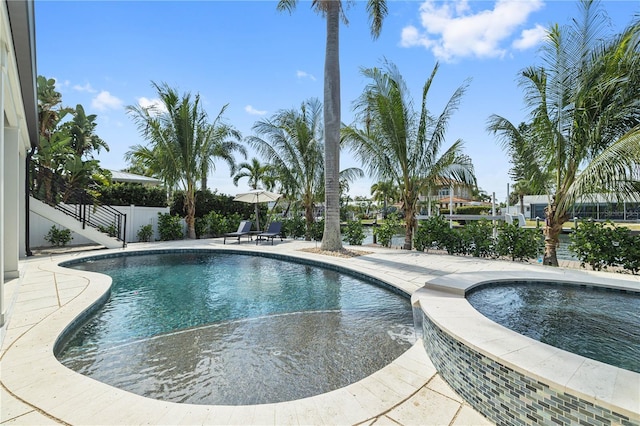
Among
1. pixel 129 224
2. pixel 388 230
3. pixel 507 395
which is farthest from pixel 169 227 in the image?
pixel 507 395

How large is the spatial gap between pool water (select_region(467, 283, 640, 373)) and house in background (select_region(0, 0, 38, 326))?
663cm

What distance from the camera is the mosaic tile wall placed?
6.07 ft

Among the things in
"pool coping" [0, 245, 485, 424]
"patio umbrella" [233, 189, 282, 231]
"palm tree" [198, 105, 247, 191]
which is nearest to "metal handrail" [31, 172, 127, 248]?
"palm tree" [198, 105, 247, 191]

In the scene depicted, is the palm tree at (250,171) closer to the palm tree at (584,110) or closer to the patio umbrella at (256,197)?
the patio umbrella at (256,197)

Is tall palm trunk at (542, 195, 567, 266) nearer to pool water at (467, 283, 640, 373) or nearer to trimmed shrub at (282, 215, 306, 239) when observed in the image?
pool water at (467, 283, 640, 373)

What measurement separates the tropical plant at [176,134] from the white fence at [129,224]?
1765 millimetres

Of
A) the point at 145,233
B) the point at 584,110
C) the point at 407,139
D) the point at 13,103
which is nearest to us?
the point at 13,103

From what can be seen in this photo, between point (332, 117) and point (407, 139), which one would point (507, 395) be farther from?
point (332, 117)

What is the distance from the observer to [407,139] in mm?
10914

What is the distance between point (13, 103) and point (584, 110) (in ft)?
40.5

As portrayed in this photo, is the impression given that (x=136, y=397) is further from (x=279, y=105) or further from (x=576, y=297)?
(x=279, y=105)

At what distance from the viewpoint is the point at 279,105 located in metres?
14.8

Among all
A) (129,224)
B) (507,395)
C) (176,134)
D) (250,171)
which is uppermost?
(250,171)

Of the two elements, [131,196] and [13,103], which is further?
[131,196]
